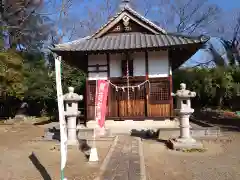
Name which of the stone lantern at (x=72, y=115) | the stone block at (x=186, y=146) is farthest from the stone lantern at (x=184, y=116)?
the stone lantern at (x=72, y=115)

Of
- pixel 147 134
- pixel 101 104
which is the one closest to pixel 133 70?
pixel 147 134

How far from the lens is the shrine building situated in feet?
47.4

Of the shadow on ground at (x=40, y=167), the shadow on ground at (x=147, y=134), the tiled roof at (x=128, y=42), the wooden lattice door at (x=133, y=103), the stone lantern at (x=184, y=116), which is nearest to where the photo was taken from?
the shadow on ground at (x=40, y=167)

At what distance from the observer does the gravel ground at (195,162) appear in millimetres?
7281

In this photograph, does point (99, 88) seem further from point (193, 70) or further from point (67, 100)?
point (193, 70)

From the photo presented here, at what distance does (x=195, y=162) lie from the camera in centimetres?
879

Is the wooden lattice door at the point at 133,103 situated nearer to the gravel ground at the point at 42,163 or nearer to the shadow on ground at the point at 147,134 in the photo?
the shadow on ground at the point at 147,134

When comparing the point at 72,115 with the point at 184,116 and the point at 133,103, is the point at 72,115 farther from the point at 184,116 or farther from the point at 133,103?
the point at 133,103

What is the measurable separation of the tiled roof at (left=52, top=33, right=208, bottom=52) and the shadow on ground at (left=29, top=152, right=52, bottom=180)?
6653 millimetres

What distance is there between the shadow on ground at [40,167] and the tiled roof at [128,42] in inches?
262

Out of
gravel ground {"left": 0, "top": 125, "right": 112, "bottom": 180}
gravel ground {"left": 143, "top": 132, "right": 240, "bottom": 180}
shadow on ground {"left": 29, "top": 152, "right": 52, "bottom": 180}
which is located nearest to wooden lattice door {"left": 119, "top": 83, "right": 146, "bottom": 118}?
gravel ground {"left": 143, "top": 132, "right": 240, "bottom": 180}

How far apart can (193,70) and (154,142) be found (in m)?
20.8

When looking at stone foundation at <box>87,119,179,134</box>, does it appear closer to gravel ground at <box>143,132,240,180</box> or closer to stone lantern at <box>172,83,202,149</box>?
gravel ground at <box>143,132,240,180</box>

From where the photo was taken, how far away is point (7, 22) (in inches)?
1190
